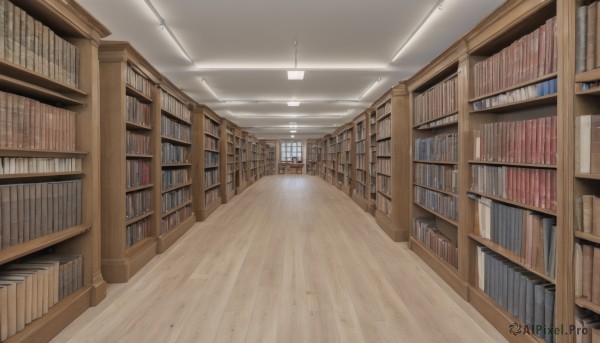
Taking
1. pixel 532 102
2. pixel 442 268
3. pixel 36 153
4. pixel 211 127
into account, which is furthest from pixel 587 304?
pixel 211 127

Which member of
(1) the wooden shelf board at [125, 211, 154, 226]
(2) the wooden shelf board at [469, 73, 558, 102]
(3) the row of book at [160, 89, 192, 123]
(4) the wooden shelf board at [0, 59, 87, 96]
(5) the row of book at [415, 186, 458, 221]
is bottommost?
(1) the wooden shelf board at [125, 211, 154, 226]

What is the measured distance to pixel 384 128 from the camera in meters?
5.18

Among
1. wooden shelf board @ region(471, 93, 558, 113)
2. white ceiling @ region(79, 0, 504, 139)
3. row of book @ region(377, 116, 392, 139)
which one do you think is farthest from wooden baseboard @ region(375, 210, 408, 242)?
white ceiling @ region(79, 0, 504, 139)

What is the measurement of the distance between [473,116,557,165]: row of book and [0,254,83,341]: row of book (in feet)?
11.1

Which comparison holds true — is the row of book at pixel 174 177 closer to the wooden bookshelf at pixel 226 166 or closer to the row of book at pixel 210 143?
the row of book at pixel 210 143

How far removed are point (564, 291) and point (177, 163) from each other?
188 inches

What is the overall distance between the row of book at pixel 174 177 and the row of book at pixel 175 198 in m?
0.12

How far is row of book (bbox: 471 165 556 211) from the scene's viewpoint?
182 centimetres

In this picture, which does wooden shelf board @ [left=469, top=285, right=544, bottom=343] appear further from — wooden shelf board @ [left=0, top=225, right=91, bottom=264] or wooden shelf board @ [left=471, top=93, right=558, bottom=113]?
wooden shelf board @ [left=0, top=225, right=91, bottom=264]

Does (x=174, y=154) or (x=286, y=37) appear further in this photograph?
(x=286, y=37)

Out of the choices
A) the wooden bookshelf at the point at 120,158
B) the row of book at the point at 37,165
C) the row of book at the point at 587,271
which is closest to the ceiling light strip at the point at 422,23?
the row of book at the point at 587,271

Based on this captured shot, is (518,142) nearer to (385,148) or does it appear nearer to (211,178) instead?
(385,148)

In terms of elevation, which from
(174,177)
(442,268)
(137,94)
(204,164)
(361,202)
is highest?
(137,94)

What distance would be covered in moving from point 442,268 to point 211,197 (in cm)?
519
